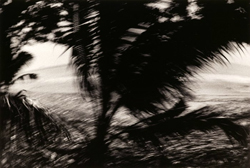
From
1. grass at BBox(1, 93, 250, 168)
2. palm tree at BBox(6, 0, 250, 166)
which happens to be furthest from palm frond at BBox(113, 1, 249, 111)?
grass at BBox(1, 93, 250, 168)

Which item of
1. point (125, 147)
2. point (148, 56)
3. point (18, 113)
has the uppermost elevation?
point (148, 56)

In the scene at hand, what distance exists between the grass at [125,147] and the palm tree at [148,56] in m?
0.03

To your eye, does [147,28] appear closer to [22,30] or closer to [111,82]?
[111,82]

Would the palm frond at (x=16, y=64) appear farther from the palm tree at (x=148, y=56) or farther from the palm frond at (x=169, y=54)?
the palm frond at (x=169, y=54)

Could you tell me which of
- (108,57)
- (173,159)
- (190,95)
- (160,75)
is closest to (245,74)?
(190,95)

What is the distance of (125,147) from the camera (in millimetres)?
1085

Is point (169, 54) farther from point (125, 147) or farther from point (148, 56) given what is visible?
point (125, 147)

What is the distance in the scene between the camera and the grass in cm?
108

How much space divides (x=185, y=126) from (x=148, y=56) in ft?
1.09

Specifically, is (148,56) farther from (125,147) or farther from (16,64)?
(16,64)

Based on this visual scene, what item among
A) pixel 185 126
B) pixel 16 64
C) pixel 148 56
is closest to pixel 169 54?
pixel 148 56

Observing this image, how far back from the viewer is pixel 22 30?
3.67 ft

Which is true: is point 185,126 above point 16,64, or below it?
below

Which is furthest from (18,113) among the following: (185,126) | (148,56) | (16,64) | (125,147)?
(185,126)
